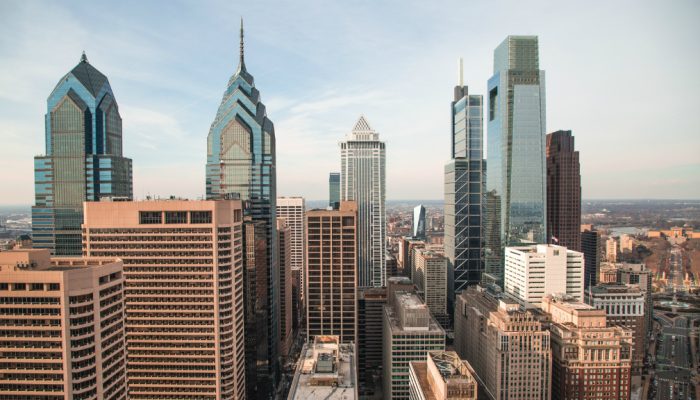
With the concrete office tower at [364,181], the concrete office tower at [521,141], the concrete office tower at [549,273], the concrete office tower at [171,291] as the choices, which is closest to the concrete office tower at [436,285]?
the concrete office tower at [364,181]

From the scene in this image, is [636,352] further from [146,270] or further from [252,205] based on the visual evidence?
[146,270]

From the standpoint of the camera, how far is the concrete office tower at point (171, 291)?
221 feet

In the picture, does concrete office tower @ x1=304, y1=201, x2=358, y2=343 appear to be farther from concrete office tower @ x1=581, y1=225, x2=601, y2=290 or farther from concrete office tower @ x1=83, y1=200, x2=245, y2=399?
concrete office tower @ x1=581, y1=225, x2=601, y2=290

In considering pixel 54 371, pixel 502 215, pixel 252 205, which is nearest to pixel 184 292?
pixel 54 371

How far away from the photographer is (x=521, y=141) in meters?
125

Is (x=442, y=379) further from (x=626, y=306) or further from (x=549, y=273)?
(x=626, y=306)

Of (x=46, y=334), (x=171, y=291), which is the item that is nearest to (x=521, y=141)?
(x=171, y=291)

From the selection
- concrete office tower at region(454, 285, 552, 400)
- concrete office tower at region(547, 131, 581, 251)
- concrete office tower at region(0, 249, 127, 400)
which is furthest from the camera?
concrete office tower at region(547, 131, 581, 251)

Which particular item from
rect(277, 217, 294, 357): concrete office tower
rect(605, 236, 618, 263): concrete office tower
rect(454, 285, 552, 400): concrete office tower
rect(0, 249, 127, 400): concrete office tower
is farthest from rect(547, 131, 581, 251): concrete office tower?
rect(0, 249, 127, 400): concrete office tower

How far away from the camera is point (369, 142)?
171 meters

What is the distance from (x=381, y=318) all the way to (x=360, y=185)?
2582 inches

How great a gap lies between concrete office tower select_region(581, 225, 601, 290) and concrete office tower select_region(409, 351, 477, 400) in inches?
3468

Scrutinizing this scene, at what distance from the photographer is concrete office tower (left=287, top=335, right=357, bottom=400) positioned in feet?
195

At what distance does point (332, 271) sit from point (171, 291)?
44.6 m
